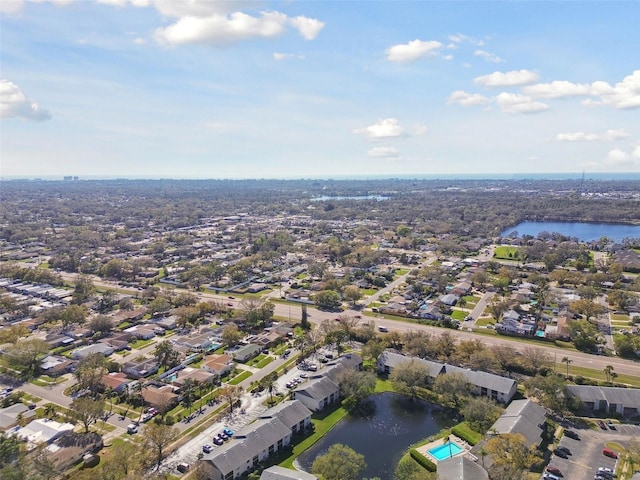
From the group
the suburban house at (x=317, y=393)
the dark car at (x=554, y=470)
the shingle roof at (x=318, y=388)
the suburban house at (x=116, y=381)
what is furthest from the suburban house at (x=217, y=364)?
the dark car at (x=554, y=470)

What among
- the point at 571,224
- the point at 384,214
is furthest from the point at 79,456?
the point at 571,224

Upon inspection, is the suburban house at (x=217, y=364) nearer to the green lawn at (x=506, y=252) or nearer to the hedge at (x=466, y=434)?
the hedge at (x=466, y=434)

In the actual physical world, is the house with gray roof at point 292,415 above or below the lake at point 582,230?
below

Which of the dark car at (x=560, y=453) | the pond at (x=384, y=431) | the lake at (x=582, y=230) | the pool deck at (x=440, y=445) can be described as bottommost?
the pond at (x=384, y=431)

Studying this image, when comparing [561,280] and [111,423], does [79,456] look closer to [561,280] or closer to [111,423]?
[111,423]

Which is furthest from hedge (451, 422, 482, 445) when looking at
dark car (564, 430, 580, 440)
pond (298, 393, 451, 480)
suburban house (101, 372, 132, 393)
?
suburban house (101, 372, 132, 393)
